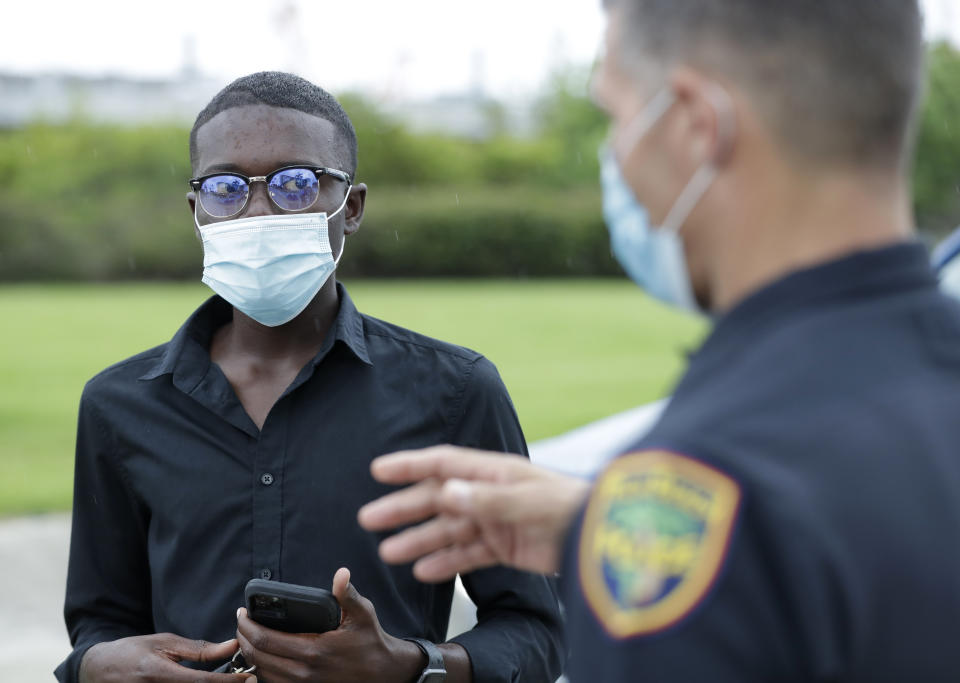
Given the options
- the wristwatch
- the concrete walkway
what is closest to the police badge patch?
the wristwatch

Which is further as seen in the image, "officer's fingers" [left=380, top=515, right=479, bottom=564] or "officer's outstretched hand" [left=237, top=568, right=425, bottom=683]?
"officer's outstretched hand" [left=237, top=568, right=425, bottom=683]

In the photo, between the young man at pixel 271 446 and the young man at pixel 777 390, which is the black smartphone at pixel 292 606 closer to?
the young man at pixel 271 446

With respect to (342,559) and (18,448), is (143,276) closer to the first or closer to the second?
(18,448)

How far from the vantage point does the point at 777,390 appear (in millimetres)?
1060

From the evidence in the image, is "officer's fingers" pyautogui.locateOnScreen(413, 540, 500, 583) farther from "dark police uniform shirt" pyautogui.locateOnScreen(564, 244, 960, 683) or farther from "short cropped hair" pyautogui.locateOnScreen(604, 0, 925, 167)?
"short cropped hair" pyautogui.locateOnScreen(604, 0, 925, 167)

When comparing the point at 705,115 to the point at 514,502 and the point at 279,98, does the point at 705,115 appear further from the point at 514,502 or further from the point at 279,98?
the point at 279,98

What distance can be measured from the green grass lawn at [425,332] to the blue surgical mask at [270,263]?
6583 millimetres

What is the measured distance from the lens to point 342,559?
7.65 ft

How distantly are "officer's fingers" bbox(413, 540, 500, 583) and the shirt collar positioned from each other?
1.04 m

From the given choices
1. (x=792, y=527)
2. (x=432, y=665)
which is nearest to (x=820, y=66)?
(x=792, y=527)

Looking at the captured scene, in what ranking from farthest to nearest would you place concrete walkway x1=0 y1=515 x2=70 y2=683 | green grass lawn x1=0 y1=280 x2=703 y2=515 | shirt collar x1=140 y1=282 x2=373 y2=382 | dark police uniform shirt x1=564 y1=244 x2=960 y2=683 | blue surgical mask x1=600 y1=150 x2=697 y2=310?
green grass lawn x1=0 y1=280 x2=703 y2=515 → concrete walkway x1=0 y1=515 x2=70 y2=683 → shirt collar x1=140 y1=282 x2=373 y2=382 → blue surgical mask x1=600 y1=150 x2=697 y2=310 → dark police uniform shirt x1=564 y1=244 x2=960 y2=683

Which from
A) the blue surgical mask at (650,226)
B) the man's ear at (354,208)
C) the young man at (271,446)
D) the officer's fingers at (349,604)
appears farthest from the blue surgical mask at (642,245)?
the man's ear at (354,208)

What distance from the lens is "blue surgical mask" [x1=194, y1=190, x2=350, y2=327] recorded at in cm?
257

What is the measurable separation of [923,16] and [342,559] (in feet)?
5.24
